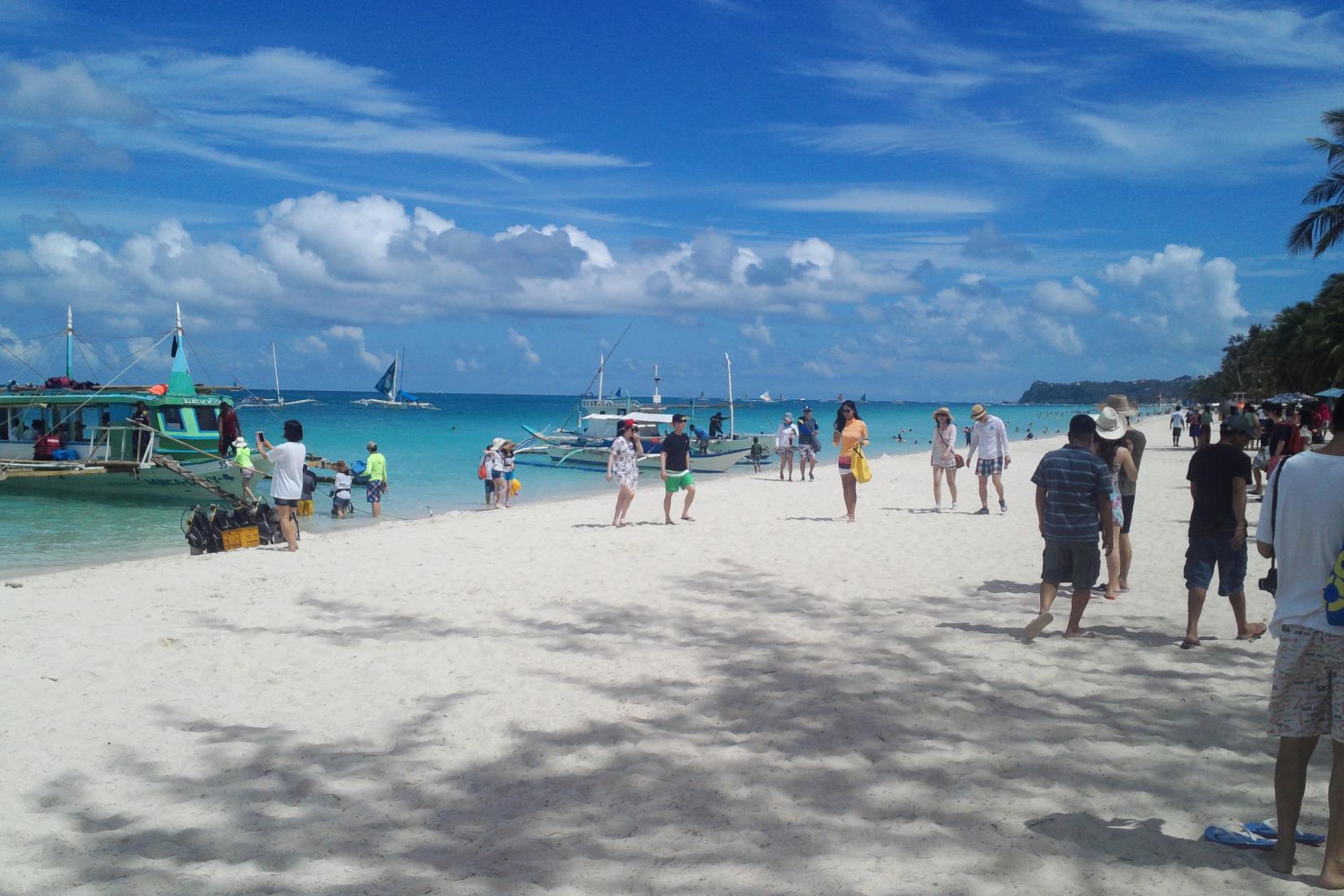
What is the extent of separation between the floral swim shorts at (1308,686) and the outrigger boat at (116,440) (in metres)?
21.5

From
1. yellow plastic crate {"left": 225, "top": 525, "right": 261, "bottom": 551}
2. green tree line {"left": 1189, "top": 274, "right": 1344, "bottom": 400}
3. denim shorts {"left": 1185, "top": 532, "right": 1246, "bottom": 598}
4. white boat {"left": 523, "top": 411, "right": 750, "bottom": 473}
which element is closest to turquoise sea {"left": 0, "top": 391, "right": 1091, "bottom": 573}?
white boat {"left": 523, "top": 411, "right": 750, "bottom": 473}

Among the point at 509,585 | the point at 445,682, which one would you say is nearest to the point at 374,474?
the point at 509,585

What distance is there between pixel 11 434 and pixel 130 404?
479cm

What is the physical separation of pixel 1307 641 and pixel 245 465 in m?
18.6

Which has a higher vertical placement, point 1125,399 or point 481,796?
point 1125,399

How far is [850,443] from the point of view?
507 inches

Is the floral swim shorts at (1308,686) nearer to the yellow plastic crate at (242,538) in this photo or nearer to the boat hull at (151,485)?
the yellow plastic crate at (242,538)

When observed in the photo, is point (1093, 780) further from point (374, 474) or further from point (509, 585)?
point (374, 474)

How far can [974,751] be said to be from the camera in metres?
4.68

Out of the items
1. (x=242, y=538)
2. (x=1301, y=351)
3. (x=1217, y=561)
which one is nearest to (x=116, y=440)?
(x=242, y=538)

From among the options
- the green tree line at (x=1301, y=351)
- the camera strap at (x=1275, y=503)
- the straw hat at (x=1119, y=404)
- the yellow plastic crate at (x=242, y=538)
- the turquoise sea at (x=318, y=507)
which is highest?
the green tree line at (x=1301, y=351)

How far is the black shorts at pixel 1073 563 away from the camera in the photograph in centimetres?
641

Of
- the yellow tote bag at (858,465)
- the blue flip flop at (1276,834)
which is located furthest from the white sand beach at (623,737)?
the yellow tote bag at (858,465)

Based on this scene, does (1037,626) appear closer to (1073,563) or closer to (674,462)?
(1073,563)
